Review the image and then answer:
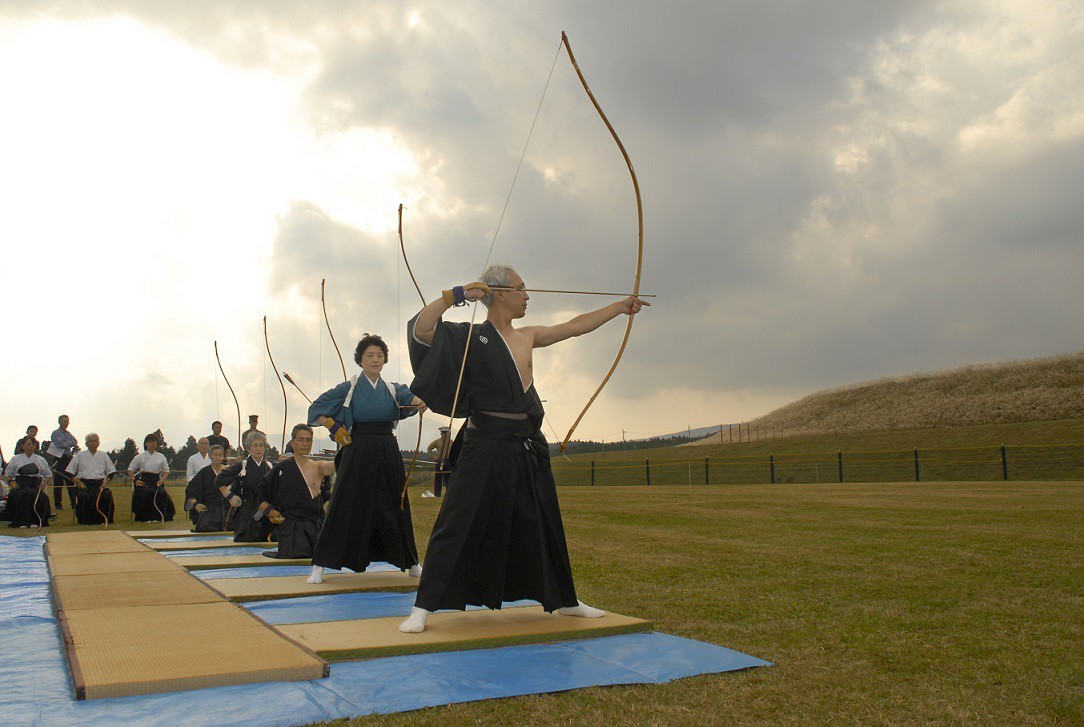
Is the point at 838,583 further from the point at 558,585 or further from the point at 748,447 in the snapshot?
the point at 748,447

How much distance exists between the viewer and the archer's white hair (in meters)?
4.35

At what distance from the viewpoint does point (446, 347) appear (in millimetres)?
4176

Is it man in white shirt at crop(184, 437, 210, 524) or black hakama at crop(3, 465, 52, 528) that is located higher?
man in white shirt at crop(184, 437, 210, 524)

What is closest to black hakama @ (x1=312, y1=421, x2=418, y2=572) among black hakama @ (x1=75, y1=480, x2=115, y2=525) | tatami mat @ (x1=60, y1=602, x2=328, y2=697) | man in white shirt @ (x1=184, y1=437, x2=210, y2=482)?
tatami mat @ (x1=60, y1=602, x2=328, y2=697)

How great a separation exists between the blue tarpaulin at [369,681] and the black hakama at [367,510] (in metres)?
1.98

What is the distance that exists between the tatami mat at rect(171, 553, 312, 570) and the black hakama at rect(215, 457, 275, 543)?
149 centimetres

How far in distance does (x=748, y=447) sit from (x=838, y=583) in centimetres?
3474

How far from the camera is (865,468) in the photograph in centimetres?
2842

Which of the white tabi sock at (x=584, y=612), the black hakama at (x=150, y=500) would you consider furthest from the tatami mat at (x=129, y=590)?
the black hakama at (x=150, y=500)

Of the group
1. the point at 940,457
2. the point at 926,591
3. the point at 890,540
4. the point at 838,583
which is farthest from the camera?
the point at 940,457

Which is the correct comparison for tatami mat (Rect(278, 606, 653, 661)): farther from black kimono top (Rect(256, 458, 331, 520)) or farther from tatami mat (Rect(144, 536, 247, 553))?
tatami mat (Rect(144, 536, 247, 553))

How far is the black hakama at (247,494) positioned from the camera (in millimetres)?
8891

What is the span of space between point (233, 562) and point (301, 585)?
1.74 metres

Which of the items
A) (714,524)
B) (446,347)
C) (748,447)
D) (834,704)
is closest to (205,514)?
(714,524)
